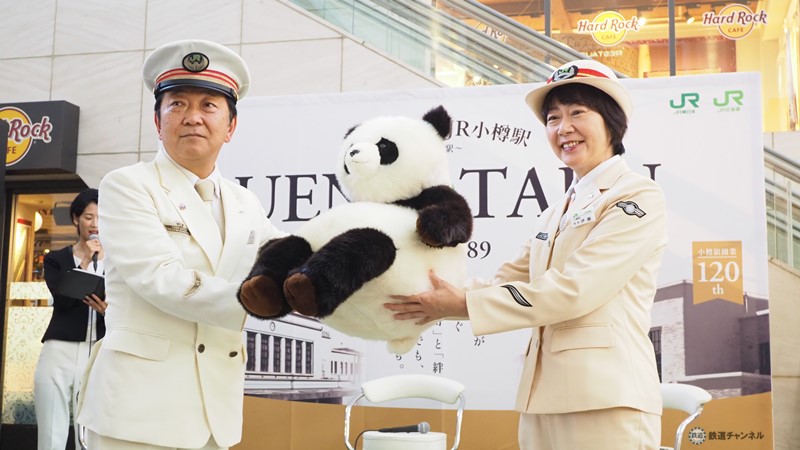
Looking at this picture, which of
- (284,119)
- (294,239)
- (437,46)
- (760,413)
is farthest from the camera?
(437,46)

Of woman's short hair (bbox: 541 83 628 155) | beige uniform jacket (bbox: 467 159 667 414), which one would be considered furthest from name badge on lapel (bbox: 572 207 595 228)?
woman's short hair (bbox: 541 83 628 155)

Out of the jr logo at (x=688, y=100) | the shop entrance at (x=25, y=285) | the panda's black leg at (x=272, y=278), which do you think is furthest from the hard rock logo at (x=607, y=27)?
the panda's black leg at (x=272, y=278)

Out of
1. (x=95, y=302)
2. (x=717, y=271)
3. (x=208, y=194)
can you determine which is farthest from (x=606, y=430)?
(x=95, y=302)

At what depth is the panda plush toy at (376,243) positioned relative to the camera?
1.73m

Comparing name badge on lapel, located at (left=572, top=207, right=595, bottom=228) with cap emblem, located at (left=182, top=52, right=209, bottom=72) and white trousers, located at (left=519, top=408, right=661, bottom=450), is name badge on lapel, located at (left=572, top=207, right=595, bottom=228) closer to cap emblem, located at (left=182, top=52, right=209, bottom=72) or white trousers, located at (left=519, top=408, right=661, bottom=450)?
white trousers, located at (left=519, top=408, right=661, bottom=450)

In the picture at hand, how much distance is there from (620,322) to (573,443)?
300mm

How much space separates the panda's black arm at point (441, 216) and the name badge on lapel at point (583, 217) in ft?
0.98

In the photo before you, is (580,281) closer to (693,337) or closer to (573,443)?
(573,443)

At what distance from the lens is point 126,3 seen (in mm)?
5727

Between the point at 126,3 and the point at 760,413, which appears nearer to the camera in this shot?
the point at 760,413

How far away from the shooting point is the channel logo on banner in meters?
3.91

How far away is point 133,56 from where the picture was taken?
5676 millimetres

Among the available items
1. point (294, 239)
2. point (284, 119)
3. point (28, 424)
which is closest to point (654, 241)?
point (294, 239)

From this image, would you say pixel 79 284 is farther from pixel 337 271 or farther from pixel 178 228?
pixel 337 271
